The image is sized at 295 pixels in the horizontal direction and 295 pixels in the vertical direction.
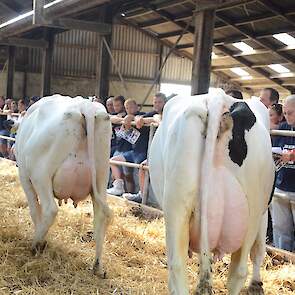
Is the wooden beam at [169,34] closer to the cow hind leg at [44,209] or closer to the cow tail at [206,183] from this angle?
the cow hind leg at [44,209]

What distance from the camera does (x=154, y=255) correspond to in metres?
4.96

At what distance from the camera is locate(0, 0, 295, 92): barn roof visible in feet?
43.1

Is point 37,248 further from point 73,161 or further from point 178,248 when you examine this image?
point 178,248

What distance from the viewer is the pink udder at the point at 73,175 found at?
4.32 m

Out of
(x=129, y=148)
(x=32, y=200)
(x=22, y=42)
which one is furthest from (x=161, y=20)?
(x=32, y=200)

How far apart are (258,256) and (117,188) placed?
13.9 ft

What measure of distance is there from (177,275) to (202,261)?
0.50 ft

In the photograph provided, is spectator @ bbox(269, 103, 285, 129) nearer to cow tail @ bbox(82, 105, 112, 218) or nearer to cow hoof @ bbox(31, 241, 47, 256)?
cow tail @ bbox(82, 105, 112, 218)

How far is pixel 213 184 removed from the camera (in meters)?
2.78

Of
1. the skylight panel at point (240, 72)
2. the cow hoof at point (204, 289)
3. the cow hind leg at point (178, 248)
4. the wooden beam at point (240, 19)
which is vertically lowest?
the cow hoof at point (204, 289)

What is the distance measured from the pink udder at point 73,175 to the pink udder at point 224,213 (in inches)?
65.6

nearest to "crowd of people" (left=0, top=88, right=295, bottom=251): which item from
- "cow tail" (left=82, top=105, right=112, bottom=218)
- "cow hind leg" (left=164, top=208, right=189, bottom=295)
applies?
"cow tail" (left=82, top=105, right=112, bottom=218)

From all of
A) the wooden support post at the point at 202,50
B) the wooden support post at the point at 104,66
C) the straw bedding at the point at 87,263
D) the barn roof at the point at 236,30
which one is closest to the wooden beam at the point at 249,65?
the barn roof at the point at 236,30

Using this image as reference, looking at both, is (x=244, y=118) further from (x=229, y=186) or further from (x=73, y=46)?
(x=73, y=46)
